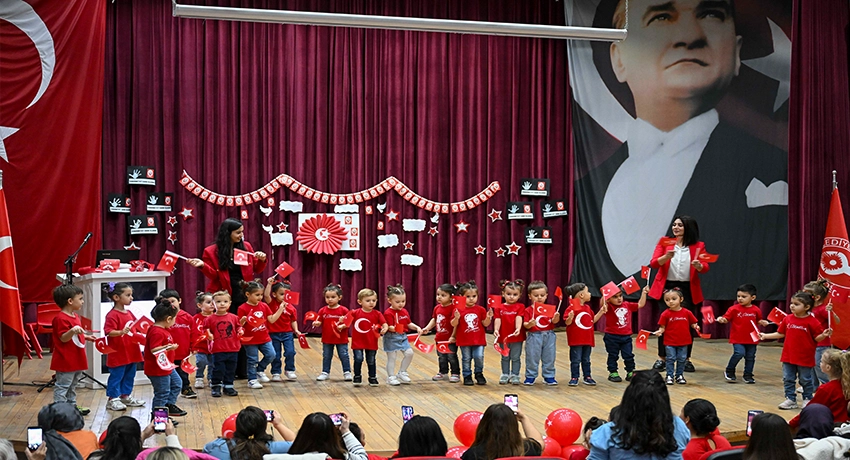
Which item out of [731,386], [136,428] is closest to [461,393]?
[731,386]

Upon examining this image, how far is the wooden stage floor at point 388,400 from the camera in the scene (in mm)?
5352

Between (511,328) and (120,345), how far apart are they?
121 inches

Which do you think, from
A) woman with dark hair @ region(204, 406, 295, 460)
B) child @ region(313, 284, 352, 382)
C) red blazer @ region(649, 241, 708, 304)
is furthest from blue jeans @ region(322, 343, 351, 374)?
woman with dark hair @ region(204, 406, 295, 460)

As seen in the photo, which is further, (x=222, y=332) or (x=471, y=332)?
(x=471, y=332)

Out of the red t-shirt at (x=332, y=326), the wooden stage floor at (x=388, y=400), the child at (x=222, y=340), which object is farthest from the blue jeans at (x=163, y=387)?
the red t-shirt at (x=332, y=326)

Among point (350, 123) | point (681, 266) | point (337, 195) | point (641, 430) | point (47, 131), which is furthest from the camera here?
point (350, 123)

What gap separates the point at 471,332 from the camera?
22.4 ft

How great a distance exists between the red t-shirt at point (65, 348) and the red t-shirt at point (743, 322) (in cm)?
511

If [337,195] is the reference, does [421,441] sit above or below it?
below

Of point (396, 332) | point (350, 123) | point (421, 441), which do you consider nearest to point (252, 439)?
point (421, 441)

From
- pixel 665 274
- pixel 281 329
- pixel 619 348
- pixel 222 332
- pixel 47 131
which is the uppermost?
pixel 47 131

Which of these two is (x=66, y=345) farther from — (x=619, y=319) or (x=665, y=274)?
(x=665, y=274)

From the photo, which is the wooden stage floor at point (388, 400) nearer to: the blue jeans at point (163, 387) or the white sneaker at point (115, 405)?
the white sneaker at point (115, 405)

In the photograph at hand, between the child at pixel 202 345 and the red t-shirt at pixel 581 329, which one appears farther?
the red t-shirt at pixel 581 329
